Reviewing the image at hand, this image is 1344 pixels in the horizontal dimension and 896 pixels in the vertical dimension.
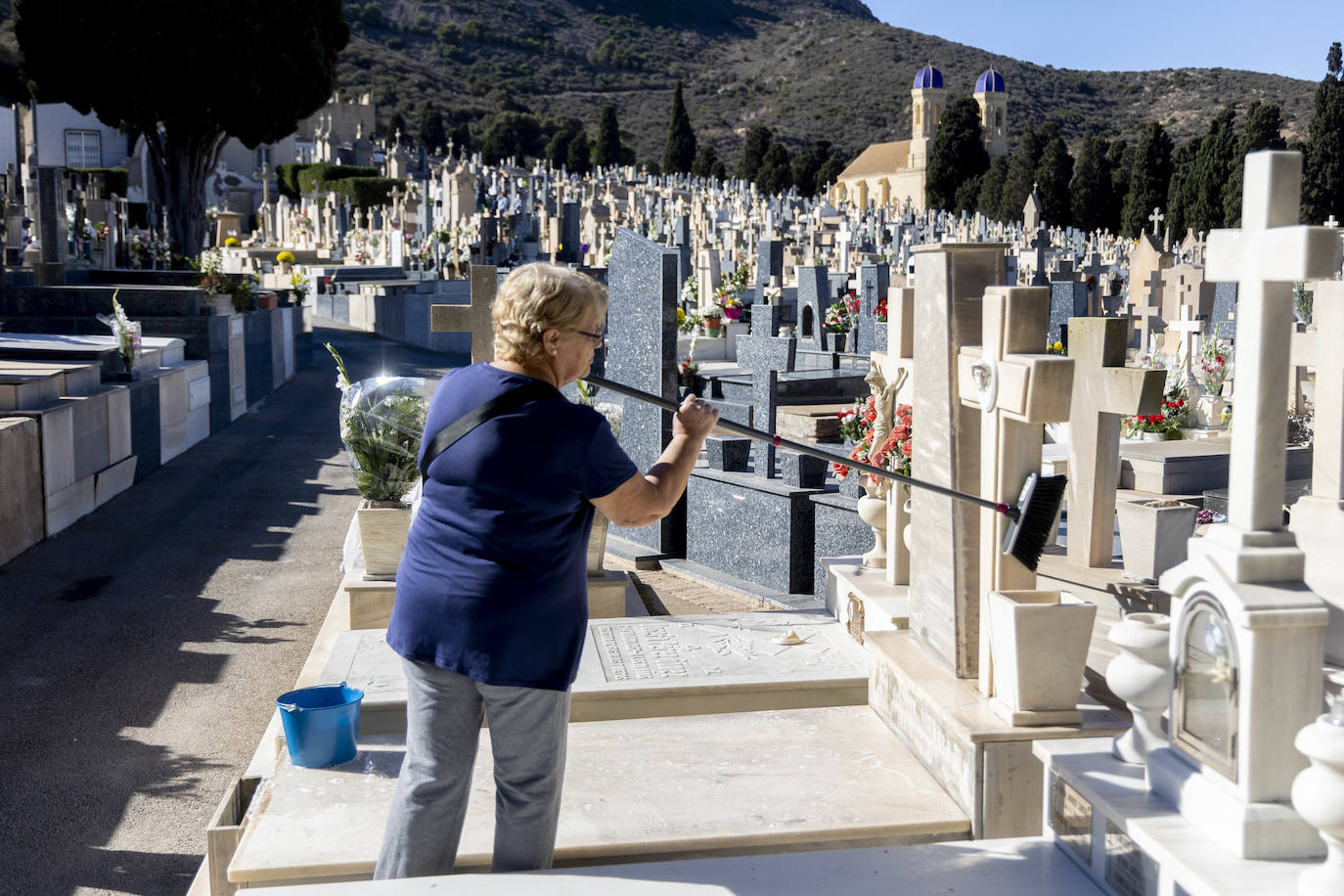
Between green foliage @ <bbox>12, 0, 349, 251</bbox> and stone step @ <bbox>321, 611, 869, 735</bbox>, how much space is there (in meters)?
30.0

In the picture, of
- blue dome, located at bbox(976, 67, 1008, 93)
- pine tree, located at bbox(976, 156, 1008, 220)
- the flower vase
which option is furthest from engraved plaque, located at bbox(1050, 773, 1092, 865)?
blue dome, located at bbox(976, 67, 1008, 93)

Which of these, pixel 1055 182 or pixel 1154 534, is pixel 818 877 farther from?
pixel 1055 182

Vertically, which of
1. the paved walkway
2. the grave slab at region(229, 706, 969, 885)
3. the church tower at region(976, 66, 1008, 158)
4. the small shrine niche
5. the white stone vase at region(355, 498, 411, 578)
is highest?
the church tower at region(976, 66, 1008, 158)

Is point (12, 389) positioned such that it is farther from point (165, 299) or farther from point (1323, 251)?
point (1323, 251)

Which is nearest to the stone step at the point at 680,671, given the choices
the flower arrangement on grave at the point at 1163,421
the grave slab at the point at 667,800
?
the grave slab at the point at 667,800

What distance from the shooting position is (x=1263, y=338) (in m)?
2.59

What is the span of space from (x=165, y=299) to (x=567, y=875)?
1465 centimetres

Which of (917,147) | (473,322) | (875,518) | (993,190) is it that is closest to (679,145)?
(917,147)

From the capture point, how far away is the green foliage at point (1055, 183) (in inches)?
2156

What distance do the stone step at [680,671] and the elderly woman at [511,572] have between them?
1.46 m

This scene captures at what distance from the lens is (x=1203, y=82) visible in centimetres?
12094

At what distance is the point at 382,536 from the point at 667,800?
252cm

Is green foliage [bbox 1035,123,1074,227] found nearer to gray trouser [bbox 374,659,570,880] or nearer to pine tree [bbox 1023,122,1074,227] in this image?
pine tree [bbox 1023,122,1074,227]

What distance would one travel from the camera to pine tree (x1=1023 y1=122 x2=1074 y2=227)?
180 ft
